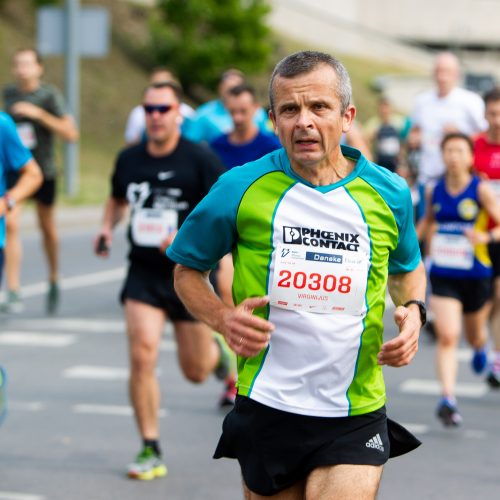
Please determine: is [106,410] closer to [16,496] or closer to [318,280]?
[16,496]

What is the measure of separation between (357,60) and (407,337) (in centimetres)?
6194

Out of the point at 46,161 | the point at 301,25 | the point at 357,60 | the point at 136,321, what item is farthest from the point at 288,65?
the point at 357,60

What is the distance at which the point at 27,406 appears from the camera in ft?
29.5

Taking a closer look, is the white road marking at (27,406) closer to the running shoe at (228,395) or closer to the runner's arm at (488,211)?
the running shoe at (228,395)

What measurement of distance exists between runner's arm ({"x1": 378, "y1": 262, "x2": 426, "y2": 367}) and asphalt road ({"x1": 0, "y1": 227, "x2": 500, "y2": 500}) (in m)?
2.36

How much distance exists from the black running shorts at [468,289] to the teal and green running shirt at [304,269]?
4.64 m

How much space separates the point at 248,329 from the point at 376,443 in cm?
71

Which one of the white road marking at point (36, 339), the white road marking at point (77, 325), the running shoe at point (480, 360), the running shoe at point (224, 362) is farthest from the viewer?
the white road marking at point (77, 325)

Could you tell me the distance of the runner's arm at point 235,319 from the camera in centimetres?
412

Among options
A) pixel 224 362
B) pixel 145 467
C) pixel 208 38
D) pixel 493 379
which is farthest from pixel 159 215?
pixel 208 38

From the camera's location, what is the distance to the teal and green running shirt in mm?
4480

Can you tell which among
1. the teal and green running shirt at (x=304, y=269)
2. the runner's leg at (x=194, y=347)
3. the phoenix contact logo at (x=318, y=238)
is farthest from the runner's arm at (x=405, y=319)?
the runner's leg at (x=194, y=347)

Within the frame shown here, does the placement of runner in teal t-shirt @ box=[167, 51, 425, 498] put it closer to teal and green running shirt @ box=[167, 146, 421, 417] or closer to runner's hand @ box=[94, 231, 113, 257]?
teal and green running shirt @ box=[167, 146, 421, 417]

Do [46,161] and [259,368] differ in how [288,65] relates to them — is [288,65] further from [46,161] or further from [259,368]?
[46,161]
